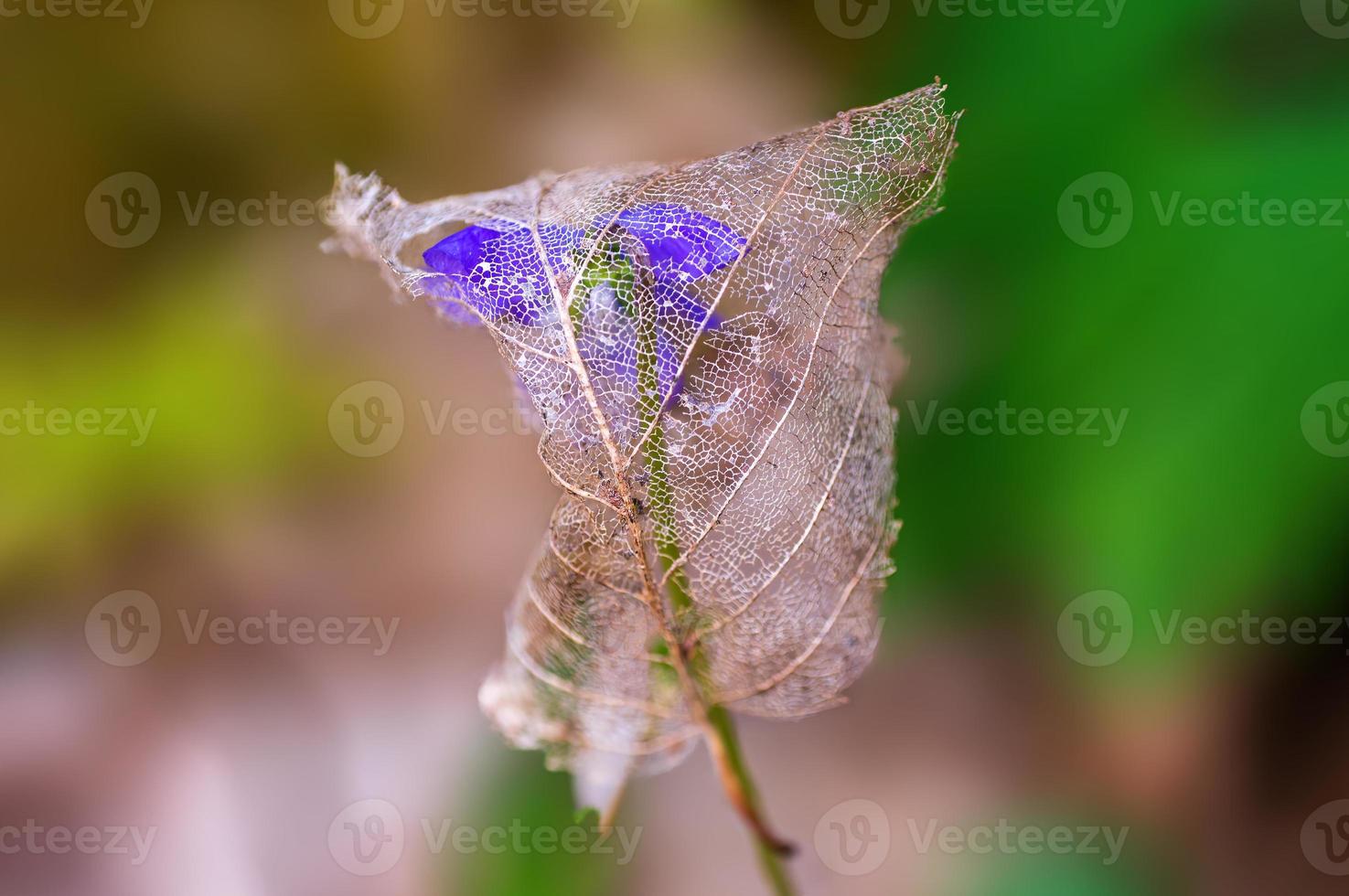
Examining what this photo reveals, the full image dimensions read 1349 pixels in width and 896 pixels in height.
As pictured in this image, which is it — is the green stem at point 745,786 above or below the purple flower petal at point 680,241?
below

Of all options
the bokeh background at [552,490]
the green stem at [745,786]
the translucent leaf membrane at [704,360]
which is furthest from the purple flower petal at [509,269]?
the bokeh background at [552,490]

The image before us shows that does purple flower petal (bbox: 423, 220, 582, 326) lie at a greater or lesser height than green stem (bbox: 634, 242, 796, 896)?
greater

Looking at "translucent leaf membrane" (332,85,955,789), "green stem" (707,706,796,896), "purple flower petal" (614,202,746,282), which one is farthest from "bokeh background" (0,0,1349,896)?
"purple flower petal" (614,202,746,282)

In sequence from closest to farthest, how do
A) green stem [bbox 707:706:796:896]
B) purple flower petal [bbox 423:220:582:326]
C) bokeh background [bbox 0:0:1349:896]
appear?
purple flower petal [bbox 423:220:582:326]
green stem [bbox 707:706:796:896]
bokeh background [bbox 0:0:1349:896]

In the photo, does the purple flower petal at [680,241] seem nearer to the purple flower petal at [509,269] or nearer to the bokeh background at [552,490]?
the purple flower petal at [509,269]

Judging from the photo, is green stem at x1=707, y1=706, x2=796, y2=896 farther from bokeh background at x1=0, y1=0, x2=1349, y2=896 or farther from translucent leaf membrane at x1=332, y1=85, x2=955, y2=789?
bokeh background at x1=0, y1=0, x2=1349, y2=896

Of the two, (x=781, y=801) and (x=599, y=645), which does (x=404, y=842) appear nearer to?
(x=781, y=801)

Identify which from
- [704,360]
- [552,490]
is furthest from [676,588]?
[552,490]
